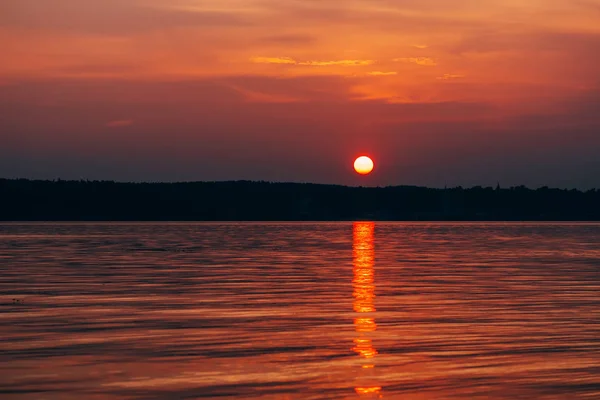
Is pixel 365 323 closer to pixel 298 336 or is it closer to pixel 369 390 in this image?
pixel 298 336

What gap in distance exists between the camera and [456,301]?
31.3m

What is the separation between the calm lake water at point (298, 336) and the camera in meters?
17.3

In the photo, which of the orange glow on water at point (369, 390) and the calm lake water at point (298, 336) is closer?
the orange glow on water at point (369, 390)

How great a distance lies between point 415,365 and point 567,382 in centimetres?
281

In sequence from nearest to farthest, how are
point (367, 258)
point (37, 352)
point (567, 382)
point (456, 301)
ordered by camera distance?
point (567, 382) → point (37, 352) → point (456, 301) → point (367, 258)

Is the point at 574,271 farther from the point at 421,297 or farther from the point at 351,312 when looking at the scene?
the point at 351,312

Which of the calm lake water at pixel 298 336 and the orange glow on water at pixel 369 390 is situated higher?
the calm lake water at pixel 298 336

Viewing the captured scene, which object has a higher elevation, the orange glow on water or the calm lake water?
the calm lake water

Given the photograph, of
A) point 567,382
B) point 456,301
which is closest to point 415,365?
point 567,382

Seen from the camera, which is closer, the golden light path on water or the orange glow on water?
the orange glow on water

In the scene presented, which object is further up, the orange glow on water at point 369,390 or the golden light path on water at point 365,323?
the golden light path on water at point 365,323

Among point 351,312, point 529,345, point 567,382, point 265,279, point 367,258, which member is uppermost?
point 367,258

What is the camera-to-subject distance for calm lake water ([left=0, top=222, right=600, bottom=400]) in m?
17.3

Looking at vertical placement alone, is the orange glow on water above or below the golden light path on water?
below
